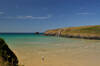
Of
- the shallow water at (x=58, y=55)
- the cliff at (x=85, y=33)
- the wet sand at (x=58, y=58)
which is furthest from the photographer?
the cliff at (x=85, y=33)

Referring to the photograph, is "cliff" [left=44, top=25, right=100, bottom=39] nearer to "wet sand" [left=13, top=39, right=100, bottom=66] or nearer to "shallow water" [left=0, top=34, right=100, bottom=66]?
"shallow water" [left=0, top=34, right=100, bottom=66]

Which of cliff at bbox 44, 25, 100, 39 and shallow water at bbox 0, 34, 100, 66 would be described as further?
cliff at bbox 44, 25, 100, 39

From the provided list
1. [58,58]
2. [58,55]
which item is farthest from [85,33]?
[58,58]

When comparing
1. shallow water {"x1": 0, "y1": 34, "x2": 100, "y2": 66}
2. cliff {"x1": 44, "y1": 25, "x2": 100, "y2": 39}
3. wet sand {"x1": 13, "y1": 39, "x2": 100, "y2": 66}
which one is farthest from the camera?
cliff {"x1": 44, "y1": 25, "x2": 100, "y2": 39}

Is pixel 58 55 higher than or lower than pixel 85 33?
lower

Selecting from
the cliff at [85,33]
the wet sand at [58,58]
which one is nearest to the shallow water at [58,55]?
the wet sand at [58,58]

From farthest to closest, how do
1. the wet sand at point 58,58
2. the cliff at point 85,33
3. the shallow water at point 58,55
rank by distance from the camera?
the cliff at point 85,33
the shallow water at point 58,55
the wet sand at point 58,58

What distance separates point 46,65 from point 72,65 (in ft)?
6.54

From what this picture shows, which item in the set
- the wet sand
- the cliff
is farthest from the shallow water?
the cliff

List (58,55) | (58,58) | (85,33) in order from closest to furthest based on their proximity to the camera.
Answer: (58,58) < (58,55) < (85,33)

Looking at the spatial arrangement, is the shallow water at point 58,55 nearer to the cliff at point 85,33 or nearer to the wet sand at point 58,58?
the wet sand at point 58,58

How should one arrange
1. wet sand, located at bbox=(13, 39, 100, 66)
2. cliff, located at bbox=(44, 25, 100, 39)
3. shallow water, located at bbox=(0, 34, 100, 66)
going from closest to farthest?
wet sand, located at bbox=(13, 39, 100, 66) < shallow water, located at bbox=(0, 34, 100, 66) < cliff, located at bbox=(44, 25, 100, 39)

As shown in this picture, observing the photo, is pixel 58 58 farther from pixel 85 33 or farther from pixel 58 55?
pixel 85 33

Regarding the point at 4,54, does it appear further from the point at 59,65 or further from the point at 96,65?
the point at 96,65
